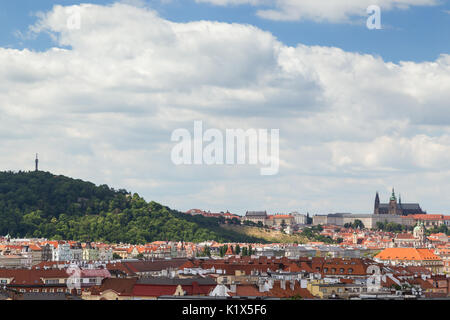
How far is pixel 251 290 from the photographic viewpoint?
69438 mm

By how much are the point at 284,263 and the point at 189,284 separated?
50.1 meters

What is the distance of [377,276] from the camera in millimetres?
91875

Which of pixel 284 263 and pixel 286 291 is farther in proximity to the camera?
pixel 284 263

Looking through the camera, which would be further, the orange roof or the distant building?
the orange roof

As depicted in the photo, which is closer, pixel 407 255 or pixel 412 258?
pixel 412 258

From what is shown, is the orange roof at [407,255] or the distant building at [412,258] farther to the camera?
the orange roof at [407,255]

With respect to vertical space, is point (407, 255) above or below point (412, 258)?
above

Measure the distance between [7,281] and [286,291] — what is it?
36.5 metres
